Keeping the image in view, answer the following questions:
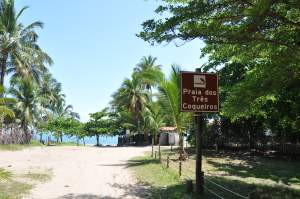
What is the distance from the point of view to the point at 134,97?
4709cm

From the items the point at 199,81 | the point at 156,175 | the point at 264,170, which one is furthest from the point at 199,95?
the point at 264,170

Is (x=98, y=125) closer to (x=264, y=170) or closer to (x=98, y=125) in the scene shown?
(x=98, y=125)

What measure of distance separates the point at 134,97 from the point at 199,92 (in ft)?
120

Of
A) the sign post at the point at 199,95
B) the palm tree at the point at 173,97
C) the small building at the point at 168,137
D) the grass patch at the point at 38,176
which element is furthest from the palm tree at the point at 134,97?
the sign post at the point at 199,95

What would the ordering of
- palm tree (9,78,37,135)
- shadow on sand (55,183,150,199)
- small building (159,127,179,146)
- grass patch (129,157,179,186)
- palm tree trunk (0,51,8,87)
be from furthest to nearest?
small building (159,127,179,146) → palm tree (9,78,37,135) → palm tree trunk (0,51,8,87) → grass patch (129,157,179,186) → shadow on sand (55,183,150,199)

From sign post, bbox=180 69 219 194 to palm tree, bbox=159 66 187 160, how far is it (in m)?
7.44

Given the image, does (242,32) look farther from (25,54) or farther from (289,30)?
(25,54)

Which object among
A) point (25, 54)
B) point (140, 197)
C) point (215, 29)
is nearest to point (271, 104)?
point (140, 197)

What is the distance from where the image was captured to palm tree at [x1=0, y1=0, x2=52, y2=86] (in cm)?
3285

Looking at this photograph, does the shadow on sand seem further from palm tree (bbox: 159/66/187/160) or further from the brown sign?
palm tree (bbox: 159/66/187/160)

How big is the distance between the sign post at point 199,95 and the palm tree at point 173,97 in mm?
7438

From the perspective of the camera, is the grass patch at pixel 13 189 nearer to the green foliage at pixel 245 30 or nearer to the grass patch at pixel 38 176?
the grass patch at pixel 38 176

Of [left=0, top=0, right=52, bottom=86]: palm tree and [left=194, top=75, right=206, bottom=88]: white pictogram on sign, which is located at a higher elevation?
[left=0, top=0, right=52, bottom=86]: palm tree

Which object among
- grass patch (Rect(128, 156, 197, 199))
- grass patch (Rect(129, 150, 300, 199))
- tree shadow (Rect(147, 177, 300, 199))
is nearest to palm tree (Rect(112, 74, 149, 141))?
grass patch (Rect(129, 150, 300, 199))
